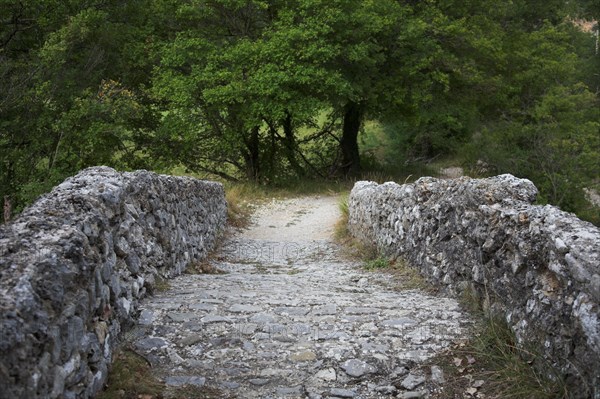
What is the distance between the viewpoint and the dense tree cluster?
14.3 m

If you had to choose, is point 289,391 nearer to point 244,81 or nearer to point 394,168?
point 244,81

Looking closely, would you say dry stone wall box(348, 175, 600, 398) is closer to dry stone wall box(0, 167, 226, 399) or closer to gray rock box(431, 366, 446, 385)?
gray rock box(431, 366, 446, 385)

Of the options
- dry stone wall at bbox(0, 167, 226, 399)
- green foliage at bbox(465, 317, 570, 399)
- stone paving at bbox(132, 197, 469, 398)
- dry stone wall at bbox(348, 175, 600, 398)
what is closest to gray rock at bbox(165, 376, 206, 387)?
stone paving at bbox(132, 197, 469, 398)

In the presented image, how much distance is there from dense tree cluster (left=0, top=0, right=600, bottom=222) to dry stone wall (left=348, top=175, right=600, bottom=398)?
9.45m

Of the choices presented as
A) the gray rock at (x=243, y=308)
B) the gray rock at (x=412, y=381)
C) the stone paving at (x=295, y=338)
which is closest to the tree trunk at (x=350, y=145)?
the stone paving at (x=295, y=338)

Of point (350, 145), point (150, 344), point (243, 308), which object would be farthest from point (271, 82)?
point (150, 344)

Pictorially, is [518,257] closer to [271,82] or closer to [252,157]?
[271,82]

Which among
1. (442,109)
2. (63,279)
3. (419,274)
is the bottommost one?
(419,274)

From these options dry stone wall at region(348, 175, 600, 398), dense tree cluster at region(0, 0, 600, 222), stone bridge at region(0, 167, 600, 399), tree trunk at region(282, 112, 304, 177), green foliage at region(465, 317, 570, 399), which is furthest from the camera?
tree trunk at region(282, 112, 304, 177)

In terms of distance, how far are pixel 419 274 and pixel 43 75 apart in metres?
11.4

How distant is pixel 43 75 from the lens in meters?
13.9

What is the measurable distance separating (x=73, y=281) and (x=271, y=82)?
14.9 metres

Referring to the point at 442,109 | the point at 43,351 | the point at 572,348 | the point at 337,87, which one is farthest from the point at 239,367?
the point at 442,109

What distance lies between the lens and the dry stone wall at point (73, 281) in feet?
7.50
